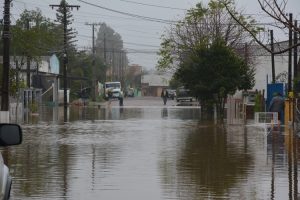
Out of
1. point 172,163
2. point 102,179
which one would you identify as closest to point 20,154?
point 172,163

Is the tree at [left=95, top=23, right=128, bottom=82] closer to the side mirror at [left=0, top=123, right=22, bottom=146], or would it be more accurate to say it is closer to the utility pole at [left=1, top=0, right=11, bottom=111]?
the utility pole at [left=1, top=0, right=11, bottom=111]

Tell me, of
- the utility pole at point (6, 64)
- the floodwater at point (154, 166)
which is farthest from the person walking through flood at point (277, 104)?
the utility pole at point (6, 64)

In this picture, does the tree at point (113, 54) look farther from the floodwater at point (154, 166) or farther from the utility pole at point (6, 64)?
the floodwater at point (154, 166)

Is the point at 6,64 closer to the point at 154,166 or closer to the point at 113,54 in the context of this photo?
the point at 154,166

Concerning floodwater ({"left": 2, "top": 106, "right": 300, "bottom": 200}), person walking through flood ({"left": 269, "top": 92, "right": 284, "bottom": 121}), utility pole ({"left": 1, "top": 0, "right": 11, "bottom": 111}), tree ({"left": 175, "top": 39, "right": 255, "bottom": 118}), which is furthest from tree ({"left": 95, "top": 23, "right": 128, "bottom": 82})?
floodwater ({"left": 2, "top": 106, "right": 300, "bottom": 200})

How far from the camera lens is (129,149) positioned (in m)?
19.5

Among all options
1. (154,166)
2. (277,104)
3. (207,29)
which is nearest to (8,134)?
(154,166)

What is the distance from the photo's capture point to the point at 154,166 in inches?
607

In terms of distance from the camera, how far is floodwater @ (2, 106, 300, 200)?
11648 millimetres

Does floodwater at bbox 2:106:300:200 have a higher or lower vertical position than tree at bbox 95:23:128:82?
lower

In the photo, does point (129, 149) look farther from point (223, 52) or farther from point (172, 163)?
point (223, 52)

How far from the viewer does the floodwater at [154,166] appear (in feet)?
38.2

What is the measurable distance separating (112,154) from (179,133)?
28.7 ft

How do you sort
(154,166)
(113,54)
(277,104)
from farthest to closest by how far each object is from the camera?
(113,54) → (277,104) → (154,166)
